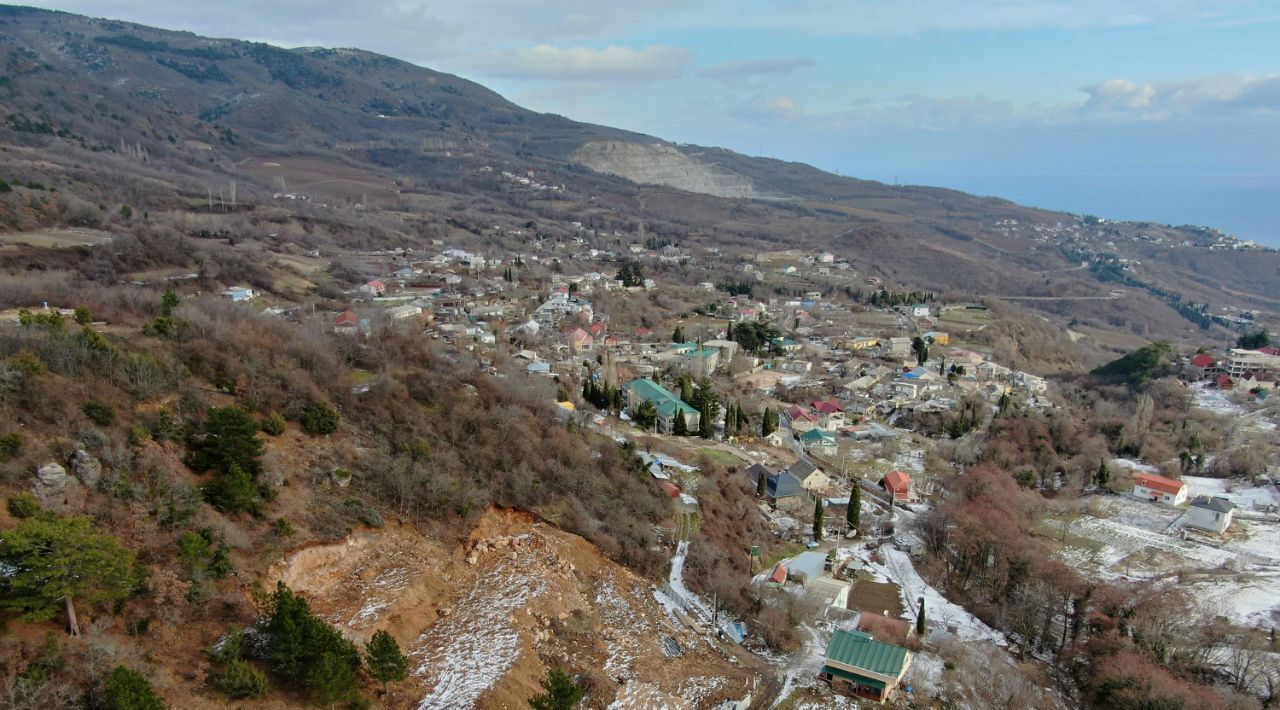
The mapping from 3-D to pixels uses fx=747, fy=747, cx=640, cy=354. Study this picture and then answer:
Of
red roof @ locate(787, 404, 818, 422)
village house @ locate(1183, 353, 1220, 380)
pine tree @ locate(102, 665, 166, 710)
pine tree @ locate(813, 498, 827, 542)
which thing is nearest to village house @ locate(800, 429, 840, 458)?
red roof @ locate(787, 404, 818, 422)

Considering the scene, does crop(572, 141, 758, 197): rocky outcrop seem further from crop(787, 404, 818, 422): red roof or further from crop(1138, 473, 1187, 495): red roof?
crop(1138, 473, 1187, 495): red roof

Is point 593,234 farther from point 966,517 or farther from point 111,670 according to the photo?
point 111,670

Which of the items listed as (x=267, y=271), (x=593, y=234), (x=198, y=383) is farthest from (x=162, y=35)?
(x=198, y=383)

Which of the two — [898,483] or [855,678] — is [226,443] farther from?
[898,483]

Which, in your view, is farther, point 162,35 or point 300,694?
point 162,35

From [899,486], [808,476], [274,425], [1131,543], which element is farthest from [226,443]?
[1131,543]

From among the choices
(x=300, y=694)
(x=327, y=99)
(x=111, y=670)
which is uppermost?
(x=327, y=99)

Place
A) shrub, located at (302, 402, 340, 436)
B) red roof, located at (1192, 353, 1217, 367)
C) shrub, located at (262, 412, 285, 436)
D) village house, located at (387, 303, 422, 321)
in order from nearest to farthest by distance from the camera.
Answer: shrub, located at (262, 412, 285, 436), shrub, located at (302, 402, 340, 436), village house, located at (387, 303, 422, 321), red roof, located at (1192, 353, 1217, 367)
